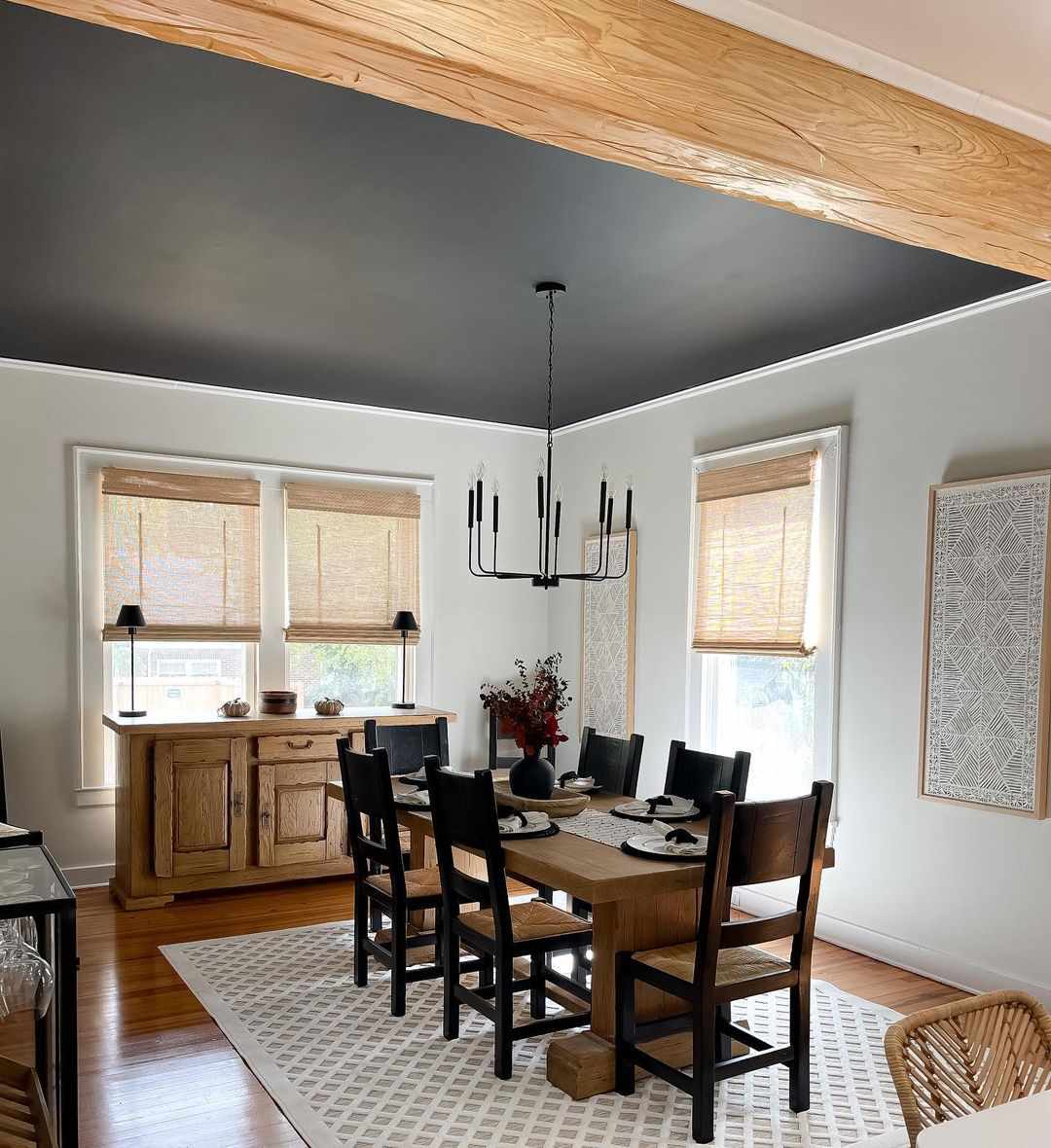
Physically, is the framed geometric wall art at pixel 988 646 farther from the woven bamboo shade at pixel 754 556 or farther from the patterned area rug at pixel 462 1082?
the patterned area rug at pixel 462 1082

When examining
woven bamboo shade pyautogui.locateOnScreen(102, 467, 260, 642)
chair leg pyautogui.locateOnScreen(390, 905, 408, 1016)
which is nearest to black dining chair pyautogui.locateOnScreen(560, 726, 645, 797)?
chair leg pyautogui.locateOnScreen(390, 905, 408, 1016)

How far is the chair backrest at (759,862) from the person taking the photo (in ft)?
9.21

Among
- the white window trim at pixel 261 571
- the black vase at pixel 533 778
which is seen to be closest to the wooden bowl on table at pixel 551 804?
the black vase at pixel 533 778

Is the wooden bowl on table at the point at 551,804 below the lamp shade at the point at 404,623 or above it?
below

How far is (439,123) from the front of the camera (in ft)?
8.60

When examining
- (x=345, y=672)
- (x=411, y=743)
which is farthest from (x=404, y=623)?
(x=411, y=743)

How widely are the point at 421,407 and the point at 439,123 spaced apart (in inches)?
146

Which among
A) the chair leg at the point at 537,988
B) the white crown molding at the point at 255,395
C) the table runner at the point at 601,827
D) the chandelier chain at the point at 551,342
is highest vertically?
the chandelier chain at the point at 551,342

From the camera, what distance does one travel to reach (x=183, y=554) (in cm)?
571

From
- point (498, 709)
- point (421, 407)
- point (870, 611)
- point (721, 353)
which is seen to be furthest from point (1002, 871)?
point (421, 407)

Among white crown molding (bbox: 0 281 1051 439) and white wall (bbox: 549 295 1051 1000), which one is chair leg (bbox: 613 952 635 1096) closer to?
white wall (bbox: 549 295 1051 1000)

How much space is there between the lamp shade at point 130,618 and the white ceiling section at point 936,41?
4.35 metres

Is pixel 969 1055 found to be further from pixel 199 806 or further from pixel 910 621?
pixel 199 806

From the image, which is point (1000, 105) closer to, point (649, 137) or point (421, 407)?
point (649, 137)
